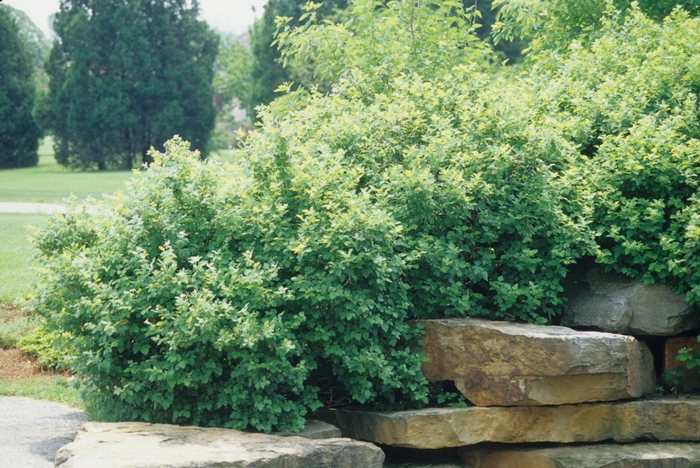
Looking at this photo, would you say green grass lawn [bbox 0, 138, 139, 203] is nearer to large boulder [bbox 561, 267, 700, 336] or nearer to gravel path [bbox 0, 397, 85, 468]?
gravel path [bbox 0, 397, 85, 468]

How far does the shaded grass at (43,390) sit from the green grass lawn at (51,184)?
11281 mm

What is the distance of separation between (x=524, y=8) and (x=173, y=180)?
6.31 meters

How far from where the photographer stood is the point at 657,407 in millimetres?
5766

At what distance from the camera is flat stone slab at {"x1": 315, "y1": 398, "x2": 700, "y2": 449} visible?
555 centimetres

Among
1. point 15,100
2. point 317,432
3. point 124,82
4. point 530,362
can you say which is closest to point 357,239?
point 317,432

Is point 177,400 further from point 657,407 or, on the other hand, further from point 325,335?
point 657,407

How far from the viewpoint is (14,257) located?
1151cm

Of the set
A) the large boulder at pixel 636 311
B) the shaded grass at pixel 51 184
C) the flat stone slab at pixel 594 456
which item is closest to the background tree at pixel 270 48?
the shaded grass at pixel 51 184

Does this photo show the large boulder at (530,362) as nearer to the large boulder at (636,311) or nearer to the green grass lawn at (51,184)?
the large boulder at (636,311)

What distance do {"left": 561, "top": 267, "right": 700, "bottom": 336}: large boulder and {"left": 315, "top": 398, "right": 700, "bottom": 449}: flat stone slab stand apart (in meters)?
0.54

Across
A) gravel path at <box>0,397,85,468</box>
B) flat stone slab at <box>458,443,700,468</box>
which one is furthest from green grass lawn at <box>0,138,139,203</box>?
flat stone slab at <box>458,443,700,468</box>

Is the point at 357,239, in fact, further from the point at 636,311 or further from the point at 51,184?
the point at 51,184

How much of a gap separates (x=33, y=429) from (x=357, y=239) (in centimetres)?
296

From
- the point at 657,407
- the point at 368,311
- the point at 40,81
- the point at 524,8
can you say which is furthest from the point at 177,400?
the point at 40,81
